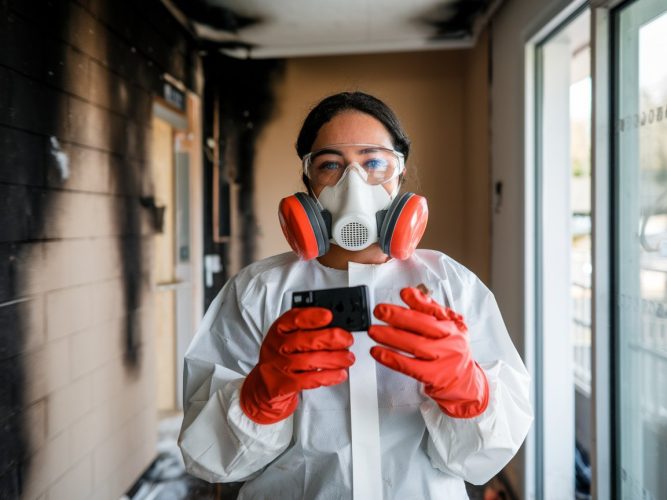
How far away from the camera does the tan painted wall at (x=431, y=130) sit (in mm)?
2852

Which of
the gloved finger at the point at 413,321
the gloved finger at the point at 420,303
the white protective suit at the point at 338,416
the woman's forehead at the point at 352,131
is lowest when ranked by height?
the white protective suit at the point at 338,416

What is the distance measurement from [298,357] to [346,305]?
0.11 m

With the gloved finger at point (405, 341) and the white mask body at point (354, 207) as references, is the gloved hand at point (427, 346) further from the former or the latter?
the white mask body at point (354, 207)

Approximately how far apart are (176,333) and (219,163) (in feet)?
3.89

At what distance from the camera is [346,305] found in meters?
0.77

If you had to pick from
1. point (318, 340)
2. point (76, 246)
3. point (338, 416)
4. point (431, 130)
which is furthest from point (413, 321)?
point (431, 130)

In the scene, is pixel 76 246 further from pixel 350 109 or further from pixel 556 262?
pixel 556 262

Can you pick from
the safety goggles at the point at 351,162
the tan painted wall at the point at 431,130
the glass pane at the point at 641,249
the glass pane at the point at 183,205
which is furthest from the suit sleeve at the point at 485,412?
the glass pane at the point at 183,205

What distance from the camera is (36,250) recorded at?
1.59 metres

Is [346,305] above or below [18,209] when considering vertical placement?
below

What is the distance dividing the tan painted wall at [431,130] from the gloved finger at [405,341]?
207cm

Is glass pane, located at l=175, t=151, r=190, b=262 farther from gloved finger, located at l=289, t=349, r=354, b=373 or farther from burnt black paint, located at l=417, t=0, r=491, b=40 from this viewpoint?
gloved finger, located at l=289, t=349, r=354, b=373

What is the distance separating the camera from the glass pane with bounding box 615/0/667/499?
1294mm

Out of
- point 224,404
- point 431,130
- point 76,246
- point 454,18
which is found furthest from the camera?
point 431,130
